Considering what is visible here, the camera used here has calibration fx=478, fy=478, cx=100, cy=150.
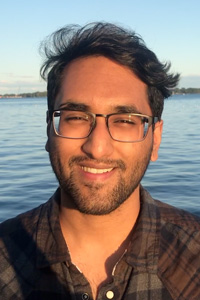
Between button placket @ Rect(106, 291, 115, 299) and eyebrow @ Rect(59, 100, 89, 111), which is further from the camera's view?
eyebrow @ Rect(59, 100, 89, 111)

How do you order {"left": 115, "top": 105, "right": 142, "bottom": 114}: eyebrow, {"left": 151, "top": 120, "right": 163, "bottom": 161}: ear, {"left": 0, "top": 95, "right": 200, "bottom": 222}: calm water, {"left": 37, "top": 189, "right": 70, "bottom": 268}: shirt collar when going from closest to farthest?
{"left": 37, "top": 189, "right": 70, "bottom": 268}: shirt collar
{"left": 115, "top": 105, "right": 142, "bottom": 114}: eyebrow
{"left": 151, "top": 120, "right": 163, "bottom": 161}: ear
{"left": 0, "top": 95, "right": 200, "bottom": 222}: calm water

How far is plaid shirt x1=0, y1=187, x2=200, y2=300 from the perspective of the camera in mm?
2523

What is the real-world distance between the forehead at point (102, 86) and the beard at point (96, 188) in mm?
328

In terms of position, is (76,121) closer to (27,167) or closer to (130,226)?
(130,226)

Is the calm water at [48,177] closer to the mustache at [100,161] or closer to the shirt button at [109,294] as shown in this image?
the mustache at [100,161]

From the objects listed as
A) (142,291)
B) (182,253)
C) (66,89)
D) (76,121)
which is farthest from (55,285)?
(66,89)

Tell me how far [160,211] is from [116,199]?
1.09 feet

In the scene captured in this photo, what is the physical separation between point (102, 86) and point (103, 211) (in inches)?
28.5

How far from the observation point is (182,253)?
262 cm

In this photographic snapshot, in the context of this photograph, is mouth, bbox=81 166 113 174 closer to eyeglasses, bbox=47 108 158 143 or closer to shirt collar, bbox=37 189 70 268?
eyeglasses, bbox=47 108 158 143

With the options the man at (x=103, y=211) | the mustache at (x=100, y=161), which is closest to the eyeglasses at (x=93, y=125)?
the man at (x=103, y=211)

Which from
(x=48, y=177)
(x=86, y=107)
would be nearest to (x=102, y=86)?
(x=86, y=107)

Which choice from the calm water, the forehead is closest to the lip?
the forehead

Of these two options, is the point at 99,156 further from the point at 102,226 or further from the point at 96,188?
the point at 102,226
